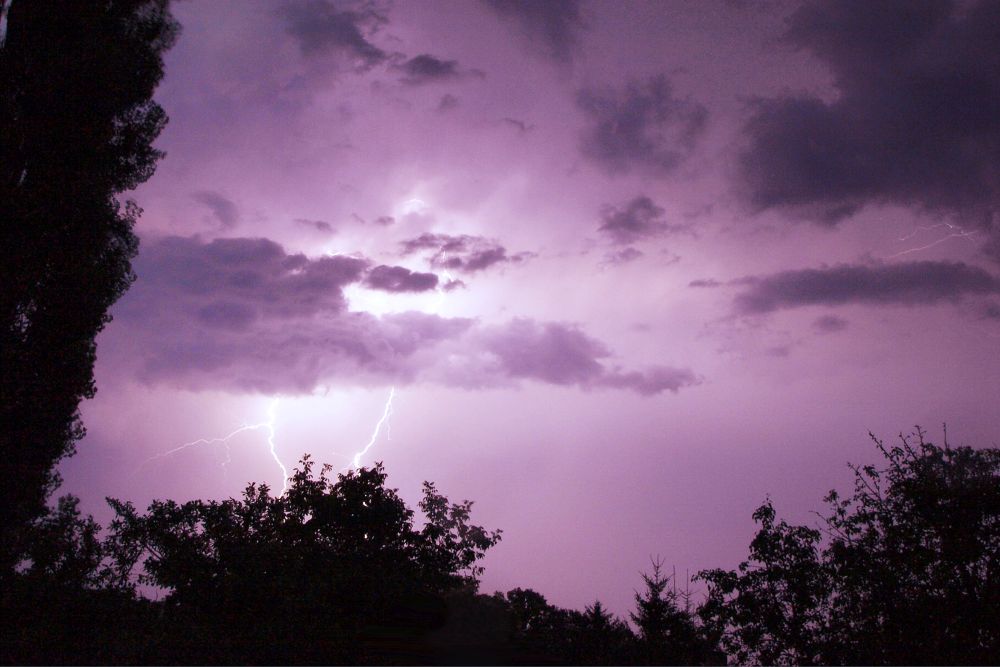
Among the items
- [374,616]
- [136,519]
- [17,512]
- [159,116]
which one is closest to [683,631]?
[374,616]

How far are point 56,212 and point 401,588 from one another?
1359cm

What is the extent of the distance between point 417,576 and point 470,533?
14.6ft

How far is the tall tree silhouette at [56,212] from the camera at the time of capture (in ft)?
42.5

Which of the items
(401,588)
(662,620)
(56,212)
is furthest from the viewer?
(662,620)

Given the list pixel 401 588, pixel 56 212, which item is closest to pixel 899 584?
pixel 401 588

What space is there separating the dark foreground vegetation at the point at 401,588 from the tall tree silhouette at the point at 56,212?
297cm

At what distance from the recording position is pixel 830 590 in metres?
25.2

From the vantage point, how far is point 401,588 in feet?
61.2

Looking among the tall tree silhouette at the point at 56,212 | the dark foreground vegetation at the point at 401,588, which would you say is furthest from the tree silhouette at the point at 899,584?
the tall tree silhouette at the point at 56,212

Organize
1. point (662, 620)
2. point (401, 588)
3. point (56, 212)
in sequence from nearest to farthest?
point (56, 212)
point (401, 588)
point (662, 620)

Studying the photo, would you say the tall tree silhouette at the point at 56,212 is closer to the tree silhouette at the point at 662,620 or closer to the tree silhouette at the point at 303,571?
the tree silhouette at the point at 303,571

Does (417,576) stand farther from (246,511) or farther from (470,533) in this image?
(246,511)

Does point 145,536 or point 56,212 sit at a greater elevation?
point 56,212

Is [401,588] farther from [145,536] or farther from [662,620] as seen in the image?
[662,620]
